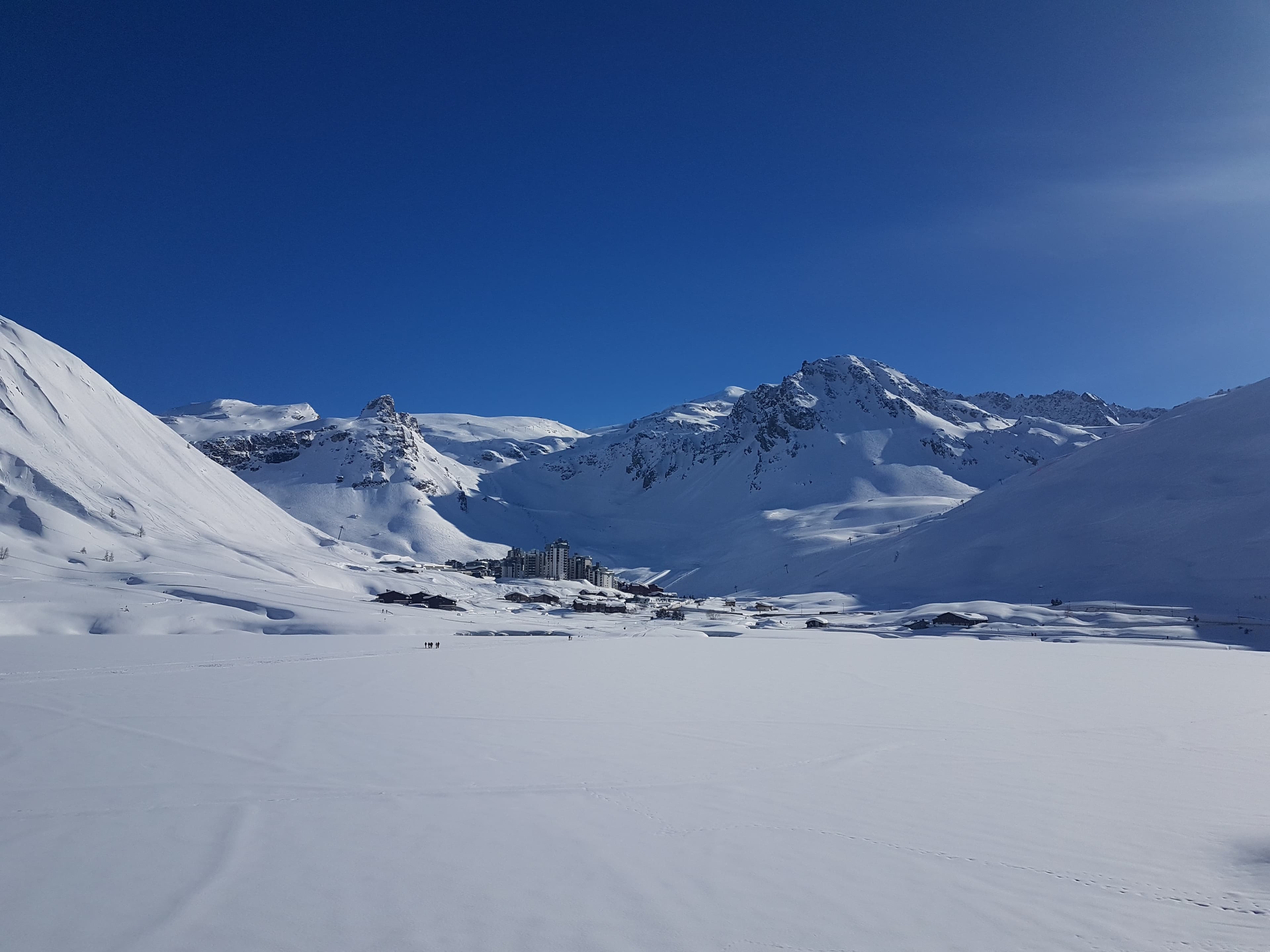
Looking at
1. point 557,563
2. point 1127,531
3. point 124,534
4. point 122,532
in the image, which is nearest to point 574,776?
point 124,534

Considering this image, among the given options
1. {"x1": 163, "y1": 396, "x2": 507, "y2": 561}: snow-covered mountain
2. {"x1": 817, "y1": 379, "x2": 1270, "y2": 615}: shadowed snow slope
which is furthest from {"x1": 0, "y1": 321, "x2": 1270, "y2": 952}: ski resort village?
{"x1": 163, "y1": 396, "x2": 507, "y2": 561}: snow-covered mountain

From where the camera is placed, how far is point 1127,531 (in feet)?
236

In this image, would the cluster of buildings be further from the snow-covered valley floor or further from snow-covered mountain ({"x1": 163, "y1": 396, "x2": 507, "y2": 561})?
the snow-covered valley floor

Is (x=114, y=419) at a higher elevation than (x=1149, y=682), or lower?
higher

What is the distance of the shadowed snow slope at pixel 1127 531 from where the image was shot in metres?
61.9

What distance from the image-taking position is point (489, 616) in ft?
183

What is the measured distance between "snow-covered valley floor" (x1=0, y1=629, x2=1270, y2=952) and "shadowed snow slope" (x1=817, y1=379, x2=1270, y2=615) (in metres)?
54.4

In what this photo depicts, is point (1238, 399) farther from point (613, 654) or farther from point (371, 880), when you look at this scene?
point (371, 880)

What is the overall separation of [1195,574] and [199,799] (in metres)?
75.3

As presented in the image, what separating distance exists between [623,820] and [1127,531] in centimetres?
8080

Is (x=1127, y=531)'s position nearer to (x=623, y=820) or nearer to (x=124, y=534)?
(x=623, y=820)

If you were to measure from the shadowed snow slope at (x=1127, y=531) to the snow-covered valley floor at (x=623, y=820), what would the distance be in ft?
179

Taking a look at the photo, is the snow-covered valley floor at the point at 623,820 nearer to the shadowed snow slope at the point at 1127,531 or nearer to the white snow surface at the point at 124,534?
the white snow surface at the point at 124,534

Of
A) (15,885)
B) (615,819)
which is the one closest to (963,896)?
(615,819)
